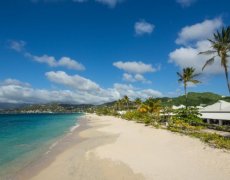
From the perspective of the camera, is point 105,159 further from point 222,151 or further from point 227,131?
point 227,131

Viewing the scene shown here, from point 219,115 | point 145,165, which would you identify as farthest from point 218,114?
point 145,165

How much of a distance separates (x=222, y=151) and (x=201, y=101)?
156m

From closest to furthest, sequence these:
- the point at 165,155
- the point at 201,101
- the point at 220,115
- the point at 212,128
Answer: the point at 165,155
the point at 212,128
the point at 220,115
the point at 201,101

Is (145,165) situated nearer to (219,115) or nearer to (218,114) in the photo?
(219,115)

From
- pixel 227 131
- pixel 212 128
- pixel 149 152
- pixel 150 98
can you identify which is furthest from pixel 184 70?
pixel 149 152

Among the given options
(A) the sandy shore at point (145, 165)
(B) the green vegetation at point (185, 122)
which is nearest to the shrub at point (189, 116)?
(B) the green vegetation at point (185, 122)

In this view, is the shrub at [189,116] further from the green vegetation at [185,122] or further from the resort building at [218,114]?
the resort building at [218,114]

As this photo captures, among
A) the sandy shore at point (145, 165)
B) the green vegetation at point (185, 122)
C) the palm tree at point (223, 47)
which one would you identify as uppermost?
the palm tree at point (223, 47)

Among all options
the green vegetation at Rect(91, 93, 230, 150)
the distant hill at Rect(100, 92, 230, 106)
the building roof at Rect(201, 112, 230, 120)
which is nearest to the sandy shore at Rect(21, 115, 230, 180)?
the green vegetation at Rect(91, 93, 230, 150)

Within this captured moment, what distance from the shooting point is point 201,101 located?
16662 centimetres

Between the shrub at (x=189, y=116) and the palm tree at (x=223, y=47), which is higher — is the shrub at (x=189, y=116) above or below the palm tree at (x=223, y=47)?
below

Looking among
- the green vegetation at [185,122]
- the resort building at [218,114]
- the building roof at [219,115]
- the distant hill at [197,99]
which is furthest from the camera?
the distant hill at [197,99]

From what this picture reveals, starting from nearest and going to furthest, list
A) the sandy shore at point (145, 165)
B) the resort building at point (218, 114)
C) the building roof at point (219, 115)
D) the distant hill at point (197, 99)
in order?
the sandy shore at point (145, 165), the building roof at point (219, 115), the resort building at point (218, 114), the distant hill at point (197, 99)

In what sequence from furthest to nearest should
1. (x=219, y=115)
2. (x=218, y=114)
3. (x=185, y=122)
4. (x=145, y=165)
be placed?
(x=218, y=114)
(x=219, y=115)
(x=185, y=122)
(x=145, y=165)
